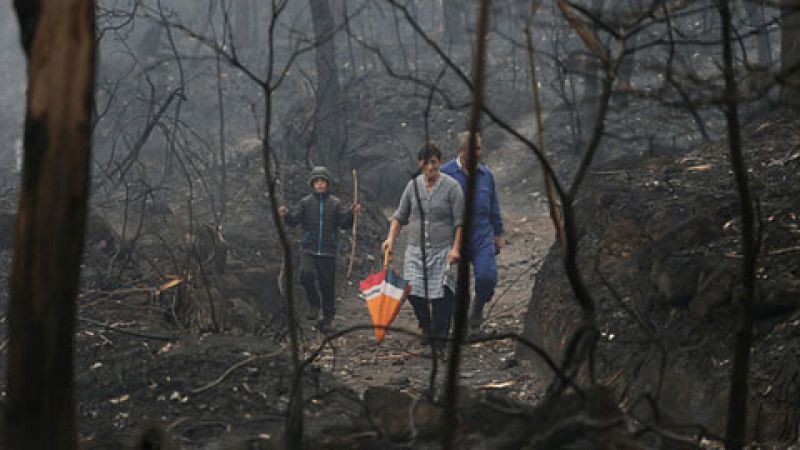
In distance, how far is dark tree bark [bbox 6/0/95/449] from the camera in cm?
378

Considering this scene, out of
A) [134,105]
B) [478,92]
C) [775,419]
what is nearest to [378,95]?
[134,105]

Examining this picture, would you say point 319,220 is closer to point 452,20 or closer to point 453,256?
point 453,256

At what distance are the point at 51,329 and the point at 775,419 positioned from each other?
3.47 meters

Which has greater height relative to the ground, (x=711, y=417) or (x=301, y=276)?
(x=301, y=276)

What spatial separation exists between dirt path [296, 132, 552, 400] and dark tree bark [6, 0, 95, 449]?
7.61 ft

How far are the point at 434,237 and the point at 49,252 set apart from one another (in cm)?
612

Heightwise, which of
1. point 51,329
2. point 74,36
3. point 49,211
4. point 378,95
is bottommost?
point 51,329

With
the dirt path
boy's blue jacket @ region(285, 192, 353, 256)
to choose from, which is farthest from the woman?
boy's blue jacket @ region(285, 192, 353, 256)

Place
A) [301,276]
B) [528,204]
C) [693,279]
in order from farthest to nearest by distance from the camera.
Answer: [528,204] < [301,276] < [693,279]

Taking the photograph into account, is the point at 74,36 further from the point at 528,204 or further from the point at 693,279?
the point at 528,204

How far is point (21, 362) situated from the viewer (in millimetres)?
3801

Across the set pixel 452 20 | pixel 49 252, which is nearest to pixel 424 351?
pixel 49 252

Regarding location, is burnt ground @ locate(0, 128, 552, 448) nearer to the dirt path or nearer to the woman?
the dirt path

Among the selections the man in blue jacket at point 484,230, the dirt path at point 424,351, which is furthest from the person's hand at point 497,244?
the dirt path at point 424,351
